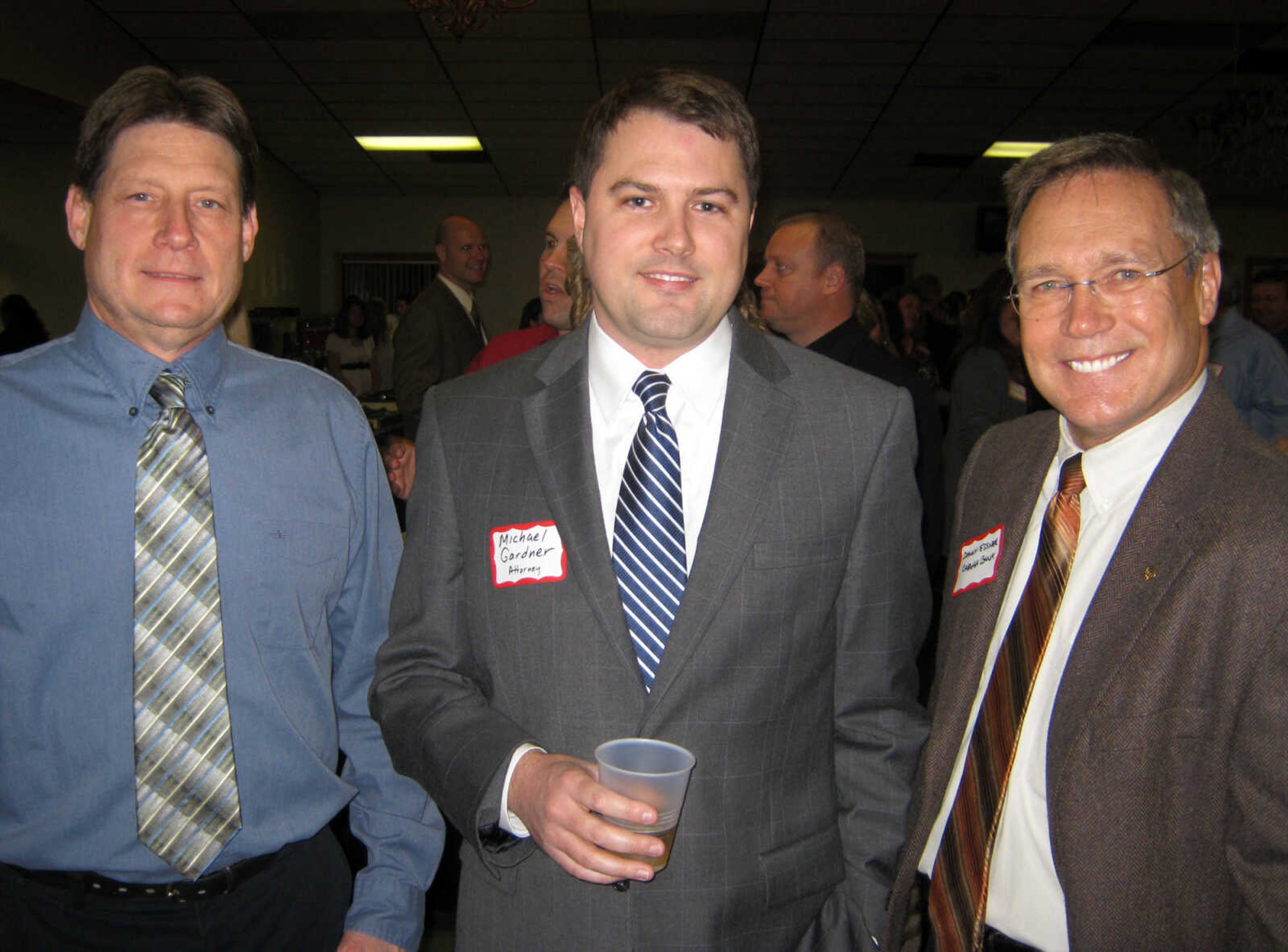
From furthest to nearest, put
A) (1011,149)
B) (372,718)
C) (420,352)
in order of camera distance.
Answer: (1011,149), (420,352), (372,718)

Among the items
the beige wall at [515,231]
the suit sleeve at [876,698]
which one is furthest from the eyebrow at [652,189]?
the beige wall at [515,231]

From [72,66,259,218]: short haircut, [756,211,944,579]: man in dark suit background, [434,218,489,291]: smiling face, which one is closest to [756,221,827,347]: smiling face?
[756,211,944,579]: man in dark suit background

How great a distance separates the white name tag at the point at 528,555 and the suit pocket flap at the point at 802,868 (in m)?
0.49

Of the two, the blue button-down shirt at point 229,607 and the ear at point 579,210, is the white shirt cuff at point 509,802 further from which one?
the ear at point 579,210

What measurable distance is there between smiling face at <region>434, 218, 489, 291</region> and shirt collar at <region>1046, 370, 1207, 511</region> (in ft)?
12.2

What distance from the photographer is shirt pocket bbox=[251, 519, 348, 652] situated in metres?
1.38

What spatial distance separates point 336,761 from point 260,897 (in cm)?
21

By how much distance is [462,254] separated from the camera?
4.63 metres

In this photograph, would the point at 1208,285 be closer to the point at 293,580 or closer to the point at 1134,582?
the point at 1134,582

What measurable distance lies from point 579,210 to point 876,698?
36.2 inches

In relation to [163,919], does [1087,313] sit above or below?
above

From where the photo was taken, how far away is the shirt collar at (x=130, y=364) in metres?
1.34

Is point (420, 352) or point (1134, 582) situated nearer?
point (1134, 582)

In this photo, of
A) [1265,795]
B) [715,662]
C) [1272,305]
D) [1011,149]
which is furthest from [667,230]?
[1011,149]
